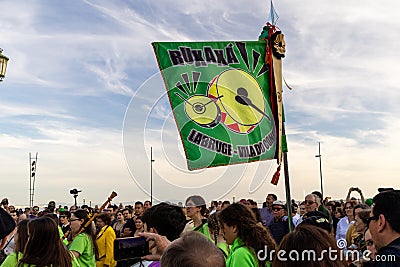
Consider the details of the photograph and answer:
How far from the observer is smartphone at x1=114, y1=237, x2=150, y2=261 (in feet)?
9.39

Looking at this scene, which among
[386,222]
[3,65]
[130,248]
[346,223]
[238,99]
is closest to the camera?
[130,248]

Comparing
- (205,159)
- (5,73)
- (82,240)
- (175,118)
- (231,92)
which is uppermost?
(5,73)

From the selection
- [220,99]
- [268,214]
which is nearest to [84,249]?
[220,99]

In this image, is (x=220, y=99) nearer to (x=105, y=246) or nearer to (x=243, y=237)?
(x=243, y=237)

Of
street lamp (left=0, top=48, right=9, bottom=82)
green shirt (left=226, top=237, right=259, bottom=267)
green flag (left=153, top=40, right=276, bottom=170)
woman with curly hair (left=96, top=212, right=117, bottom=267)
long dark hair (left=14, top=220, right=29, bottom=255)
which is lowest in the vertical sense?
woman with curly hair (left=96, top=212, right=117, bottom=267)

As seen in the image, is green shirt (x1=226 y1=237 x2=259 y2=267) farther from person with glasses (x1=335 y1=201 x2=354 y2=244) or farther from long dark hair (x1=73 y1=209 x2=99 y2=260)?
person with glasses (x1=335 y1=201 x2=354 y2=244)

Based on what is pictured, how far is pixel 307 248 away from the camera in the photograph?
7.98ft


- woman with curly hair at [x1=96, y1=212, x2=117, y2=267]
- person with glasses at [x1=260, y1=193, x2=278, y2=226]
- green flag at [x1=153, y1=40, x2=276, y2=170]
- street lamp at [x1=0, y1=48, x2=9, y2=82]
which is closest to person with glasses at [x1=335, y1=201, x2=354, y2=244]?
person with glasses at [x1=260, y1=193, x2=278, y2=226]

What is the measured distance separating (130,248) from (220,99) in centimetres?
281

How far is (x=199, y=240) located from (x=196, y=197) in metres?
2.18

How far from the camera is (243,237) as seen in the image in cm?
398

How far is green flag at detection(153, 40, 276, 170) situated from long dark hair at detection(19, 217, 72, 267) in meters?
1.41

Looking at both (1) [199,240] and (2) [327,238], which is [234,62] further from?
(1) [199,240]

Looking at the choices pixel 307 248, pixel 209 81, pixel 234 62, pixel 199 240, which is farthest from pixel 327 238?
pixel 234 62
